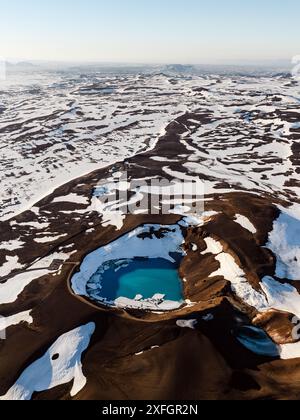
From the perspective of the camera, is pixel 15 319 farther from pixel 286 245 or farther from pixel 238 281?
pixel 286 245

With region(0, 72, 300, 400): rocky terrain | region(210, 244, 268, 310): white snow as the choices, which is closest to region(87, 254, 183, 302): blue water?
region(0, 72, 300, 400): rocky terrain

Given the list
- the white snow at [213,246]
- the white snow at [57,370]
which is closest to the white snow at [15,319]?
the white snow at [57,370]

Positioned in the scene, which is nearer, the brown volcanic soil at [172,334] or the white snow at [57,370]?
the brown volcanic soil at [172,334]

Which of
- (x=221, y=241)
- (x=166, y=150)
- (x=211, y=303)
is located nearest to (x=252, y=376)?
(x=211, y=303)

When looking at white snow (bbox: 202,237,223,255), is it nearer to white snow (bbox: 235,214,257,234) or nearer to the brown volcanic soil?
the brown volcanic soil

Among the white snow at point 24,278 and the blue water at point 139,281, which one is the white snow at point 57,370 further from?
the white snow at point 24,278

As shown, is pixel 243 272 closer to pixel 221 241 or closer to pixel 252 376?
pixel 221 241
